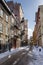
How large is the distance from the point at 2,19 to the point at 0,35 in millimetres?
→ 3112

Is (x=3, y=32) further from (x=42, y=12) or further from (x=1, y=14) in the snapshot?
(x=42, y=12)

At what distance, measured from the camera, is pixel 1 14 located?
101 feet

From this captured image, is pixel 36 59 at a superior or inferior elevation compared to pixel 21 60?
inferior

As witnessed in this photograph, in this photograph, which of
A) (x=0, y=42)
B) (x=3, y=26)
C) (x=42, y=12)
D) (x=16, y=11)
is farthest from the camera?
(x=16, y=11)

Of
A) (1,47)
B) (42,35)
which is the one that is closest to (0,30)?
(1,47)

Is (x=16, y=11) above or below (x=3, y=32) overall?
above

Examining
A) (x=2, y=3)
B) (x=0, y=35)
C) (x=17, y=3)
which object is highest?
(x=17, y=3)

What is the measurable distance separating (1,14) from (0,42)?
16.8ft

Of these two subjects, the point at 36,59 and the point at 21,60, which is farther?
the point at 36,59

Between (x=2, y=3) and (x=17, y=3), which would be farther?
(x=17, y=3)

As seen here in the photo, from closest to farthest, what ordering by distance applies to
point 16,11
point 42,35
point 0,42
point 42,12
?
point 0,42 < point 42,35 < point 42,12 < point 16,11

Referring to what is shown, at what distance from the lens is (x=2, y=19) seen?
3152 centimetres

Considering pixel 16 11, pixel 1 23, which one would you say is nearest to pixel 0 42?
pixel 1 23

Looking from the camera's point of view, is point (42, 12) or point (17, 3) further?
point (17, 3)
